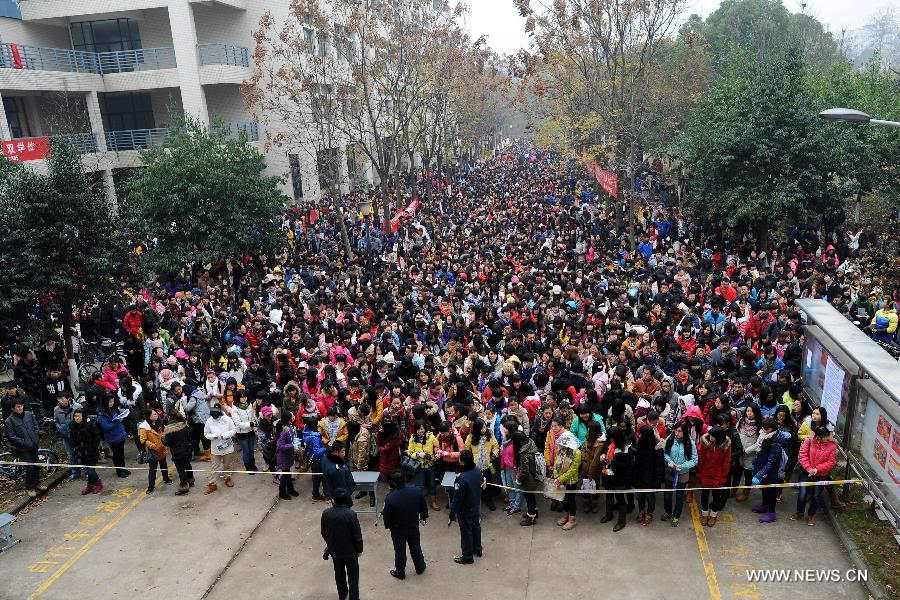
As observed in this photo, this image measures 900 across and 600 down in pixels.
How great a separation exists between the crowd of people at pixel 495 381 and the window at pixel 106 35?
16.0 meters

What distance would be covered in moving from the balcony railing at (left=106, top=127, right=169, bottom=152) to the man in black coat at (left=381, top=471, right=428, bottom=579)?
2523cm

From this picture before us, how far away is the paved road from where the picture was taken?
721 centimetres

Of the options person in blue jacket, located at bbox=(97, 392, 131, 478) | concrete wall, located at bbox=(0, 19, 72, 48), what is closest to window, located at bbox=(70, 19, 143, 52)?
concrete wall, located at bbox=(0, 19, 72, 48)

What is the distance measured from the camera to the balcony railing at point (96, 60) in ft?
85.5

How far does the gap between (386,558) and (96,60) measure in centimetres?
2679

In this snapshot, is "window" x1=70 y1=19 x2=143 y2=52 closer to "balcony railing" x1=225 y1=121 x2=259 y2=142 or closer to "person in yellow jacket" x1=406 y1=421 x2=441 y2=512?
"balcony railing" x1=225 y1=121 x2=259 y2=142

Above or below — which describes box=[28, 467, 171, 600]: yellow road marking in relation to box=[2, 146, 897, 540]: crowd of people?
below

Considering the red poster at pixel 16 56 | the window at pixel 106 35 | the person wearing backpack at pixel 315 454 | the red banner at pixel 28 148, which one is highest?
the window at pixel 106 35

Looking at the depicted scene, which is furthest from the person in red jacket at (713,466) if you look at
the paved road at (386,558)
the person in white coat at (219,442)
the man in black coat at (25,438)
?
the man in black coat at (25,438)

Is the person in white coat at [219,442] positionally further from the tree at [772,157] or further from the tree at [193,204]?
the tree at [772,157]

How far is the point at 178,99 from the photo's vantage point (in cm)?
2908

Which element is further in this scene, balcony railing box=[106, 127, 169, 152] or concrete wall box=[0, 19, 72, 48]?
balcony railing box=[106, 127, 169, 152]

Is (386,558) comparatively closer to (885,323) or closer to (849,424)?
(849,424)

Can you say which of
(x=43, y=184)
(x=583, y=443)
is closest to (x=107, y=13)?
(x=43, y=184)
